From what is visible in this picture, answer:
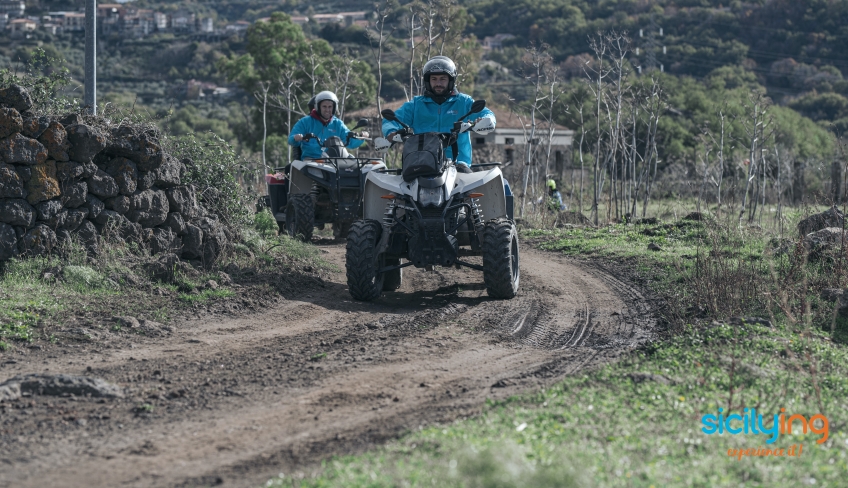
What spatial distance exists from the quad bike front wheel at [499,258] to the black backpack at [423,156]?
2.77 ft

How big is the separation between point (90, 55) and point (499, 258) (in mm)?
6361

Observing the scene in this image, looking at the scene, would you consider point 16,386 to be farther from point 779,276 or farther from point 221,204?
point 779,276

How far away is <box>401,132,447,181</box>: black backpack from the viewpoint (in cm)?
959

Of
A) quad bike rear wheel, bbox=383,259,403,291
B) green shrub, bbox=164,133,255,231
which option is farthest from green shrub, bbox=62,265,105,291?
quad bike rear wheel, bbox=383,259,403,291

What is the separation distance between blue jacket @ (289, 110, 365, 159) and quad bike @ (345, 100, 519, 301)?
4869 mm

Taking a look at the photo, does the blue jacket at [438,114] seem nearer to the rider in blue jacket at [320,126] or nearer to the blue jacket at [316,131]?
the rider in blue jacket at [320,126]

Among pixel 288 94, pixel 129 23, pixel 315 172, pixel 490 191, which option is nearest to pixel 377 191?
pixel 490 191

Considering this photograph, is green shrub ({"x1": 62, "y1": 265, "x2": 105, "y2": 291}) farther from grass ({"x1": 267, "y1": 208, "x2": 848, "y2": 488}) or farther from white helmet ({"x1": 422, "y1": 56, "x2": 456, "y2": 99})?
grass ({"x1": 267, "y1": 208, "x2": 848, "y2": 488})

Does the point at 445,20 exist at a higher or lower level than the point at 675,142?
higher

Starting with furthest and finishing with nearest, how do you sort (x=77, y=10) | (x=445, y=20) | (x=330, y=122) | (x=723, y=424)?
1. (x=77, y=10)
2. (x=445, y=20)
3. (x=330, y=122)
4. (x=723, y=424)

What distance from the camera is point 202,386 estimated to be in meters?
6.35

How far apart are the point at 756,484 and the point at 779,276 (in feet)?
21.1

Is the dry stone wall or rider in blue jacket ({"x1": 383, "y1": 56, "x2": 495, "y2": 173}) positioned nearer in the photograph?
the dry stone wall

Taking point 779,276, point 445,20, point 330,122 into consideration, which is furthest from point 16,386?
point 445,20
